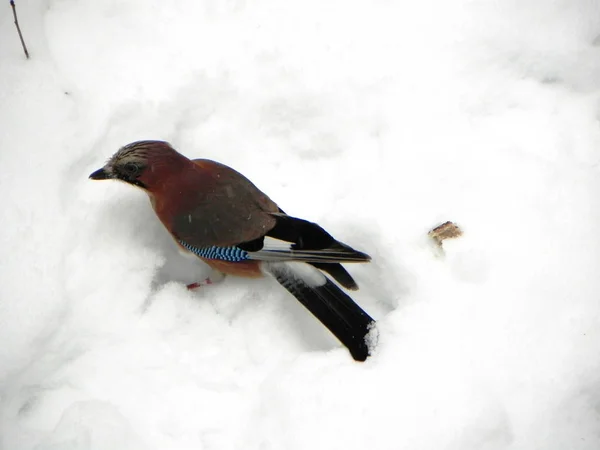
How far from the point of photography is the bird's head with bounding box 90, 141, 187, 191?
2.39 metres

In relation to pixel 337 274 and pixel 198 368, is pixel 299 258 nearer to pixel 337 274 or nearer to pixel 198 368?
pixel 337 274

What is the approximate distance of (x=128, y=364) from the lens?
85.2 inches

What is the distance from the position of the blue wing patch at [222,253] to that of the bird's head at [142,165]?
0.33 m

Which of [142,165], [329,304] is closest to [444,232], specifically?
[329,304]

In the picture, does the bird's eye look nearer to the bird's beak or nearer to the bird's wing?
the bird's beak

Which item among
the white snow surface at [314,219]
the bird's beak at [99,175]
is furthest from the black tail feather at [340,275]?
the bird's beak at [99,175]

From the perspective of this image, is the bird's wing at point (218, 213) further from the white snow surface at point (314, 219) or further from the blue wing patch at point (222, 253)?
the white snow surface at point (314, 219)

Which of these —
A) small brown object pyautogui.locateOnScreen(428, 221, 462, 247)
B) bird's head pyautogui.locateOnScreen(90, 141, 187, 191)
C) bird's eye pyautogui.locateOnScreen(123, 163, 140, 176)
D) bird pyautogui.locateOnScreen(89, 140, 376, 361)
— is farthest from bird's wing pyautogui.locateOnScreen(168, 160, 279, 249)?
small brown object pyautogui.locateOnScreen(428, 221, 462, 247)

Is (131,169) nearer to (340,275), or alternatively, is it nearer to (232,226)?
(232,226)

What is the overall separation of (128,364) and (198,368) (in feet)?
0.91

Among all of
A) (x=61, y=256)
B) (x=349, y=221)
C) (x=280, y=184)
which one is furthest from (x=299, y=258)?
(x=61, y=256)

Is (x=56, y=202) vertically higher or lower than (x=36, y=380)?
higher

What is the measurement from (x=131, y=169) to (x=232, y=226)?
1.68ft

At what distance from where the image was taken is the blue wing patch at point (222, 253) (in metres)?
2.40
